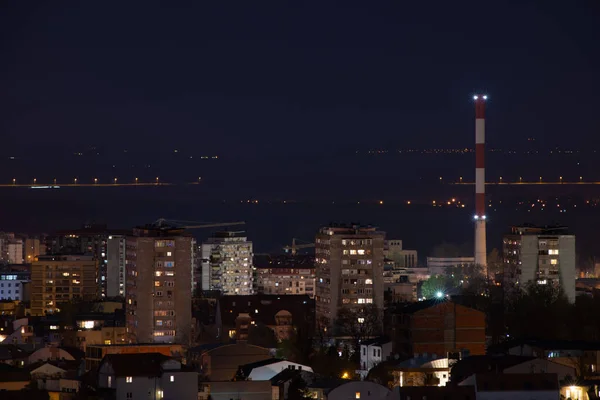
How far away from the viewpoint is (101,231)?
37781 millimetres

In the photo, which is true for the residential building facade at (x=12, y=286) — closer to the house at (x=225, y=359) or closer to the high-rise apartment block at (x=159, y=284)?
the high-rise apartment block at (x=159, y=284)

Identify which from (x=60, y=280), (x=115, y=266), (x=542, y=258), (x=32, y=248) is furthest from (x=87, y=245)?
(x=542, y=258)

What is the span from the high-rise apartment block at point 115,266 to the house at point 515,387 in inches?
703

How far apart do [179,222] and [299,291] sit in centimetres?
2434

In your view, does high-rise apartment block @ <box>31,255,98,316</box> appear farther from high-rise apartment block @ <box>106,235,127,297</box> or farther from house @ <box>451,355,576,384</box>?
house @ <box>451,355,576,384</box>

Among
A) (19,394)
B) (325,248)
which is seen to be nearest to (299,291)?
(325,248)

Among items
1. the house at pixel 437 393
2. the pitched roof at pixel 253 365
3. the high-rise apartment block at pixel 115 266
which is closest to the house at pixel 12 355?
the pitched roof at pixel 253 365

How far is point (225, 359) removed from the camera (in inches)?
674

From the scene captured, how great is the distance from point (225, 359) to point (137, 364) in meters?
2.61

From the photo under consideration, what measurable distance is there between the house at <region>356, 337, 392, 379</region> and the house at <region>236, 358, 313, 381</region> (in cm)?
120

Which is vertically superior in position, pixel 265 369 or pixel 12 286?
pixel 12 286

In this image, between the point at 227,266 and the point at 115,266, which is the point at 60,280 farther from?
the point at 227,266

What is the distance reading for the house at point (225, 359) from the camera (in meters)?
16.7

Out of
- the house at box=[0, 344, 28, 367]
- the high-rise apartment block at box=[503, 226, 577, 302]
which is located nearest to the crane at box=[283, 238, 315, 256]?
the high-rise apartment block at box=[503, 226, 577, 302]
